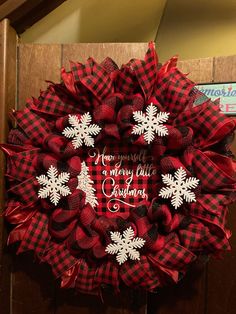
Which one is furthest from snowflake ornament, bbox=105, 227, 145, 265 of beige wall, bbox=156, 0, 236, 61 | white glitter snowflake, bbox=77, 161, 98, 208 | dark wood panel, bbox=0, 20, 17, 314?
beige wall, bbox=156, 0, 236, 61

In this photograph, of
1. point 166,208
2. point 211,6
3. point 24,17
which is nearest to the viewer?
point 166,208

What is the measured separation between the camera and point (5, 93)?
813mm

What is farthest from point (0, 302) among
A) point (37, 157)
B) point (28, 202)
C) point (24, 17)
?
point (24, 17)

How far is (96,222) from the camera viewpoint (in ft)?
2.34

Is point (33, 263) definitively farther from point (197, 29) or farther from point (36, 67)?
point (197, 29)

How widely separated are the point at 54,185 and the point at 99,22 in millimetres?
649

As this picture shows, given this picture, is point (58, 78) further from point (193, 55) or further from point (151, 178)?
point (193, 55)

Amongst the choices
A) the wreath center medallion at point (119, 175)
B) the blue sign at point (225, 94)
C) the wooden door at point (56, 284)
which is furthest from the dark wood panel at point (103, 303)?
the blue sign at point (225, 94)

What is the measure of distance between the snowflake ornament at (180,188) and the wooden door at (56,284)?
10.4 inches

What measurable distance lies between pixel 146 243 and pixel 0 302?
45cm

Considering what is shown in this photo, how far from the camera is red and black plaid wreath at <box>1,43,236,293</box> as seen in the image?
0.68m

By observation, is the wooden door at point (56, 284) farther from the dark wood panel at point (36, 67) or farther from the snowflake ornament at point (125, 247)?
the snowflake ornament at point (125, 247)

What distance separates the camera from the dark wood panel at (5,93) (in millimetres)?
806

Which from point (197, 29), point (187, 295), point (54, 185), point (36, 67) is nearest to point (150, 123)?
point (54, 185)
